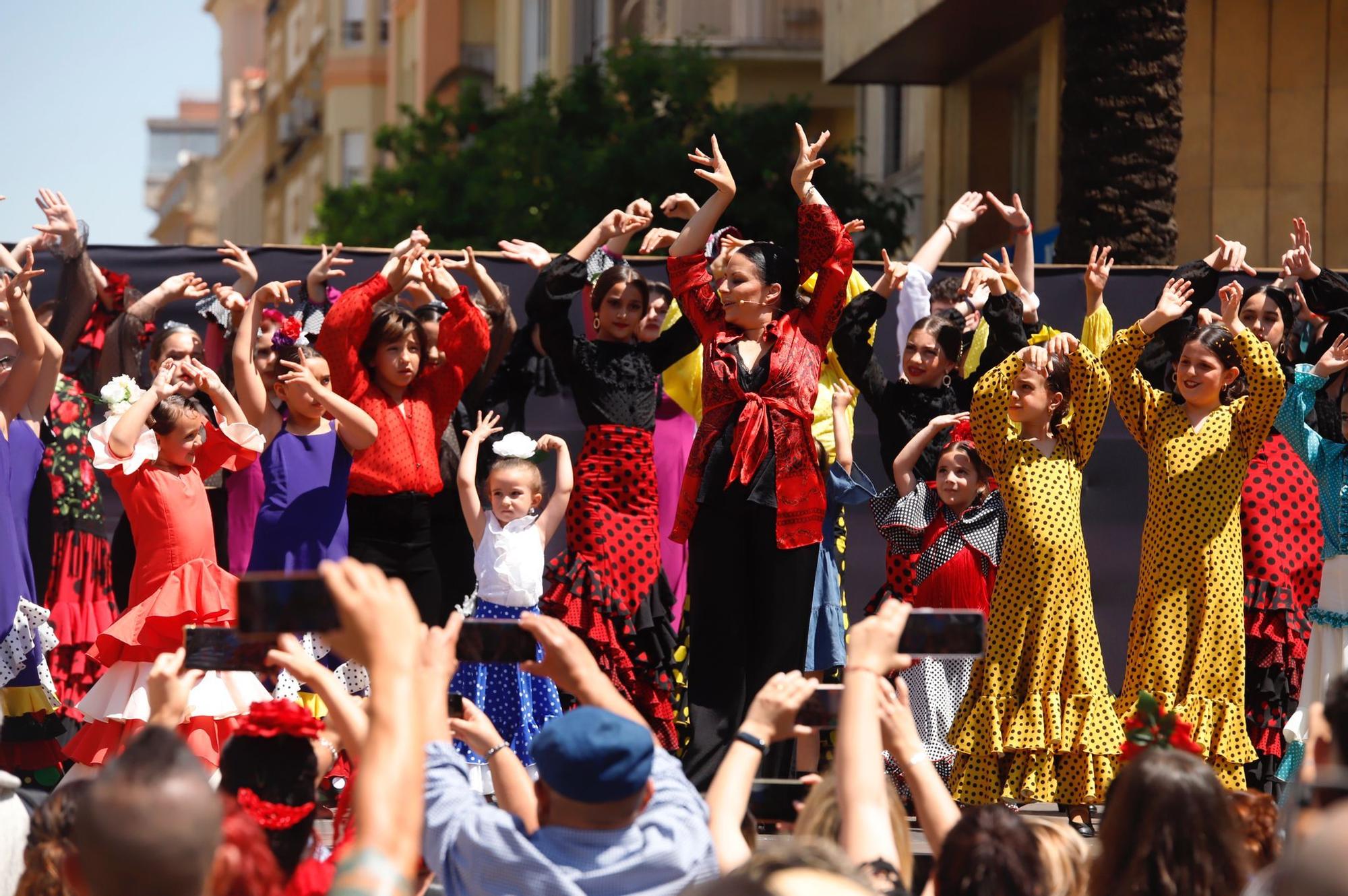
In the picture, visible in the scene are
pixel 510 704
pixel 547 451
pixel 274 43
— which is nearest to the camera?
pixel 510 704

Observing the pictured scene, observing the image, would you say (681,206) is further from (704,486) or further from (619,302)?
(704,486)

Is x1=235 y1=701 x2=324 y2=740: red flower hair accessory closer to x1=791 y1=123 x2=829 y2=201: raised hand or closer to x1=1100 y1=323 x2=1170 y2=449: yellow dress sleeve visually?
x1=791 y1=123 x2=829 y2=201: raised hand

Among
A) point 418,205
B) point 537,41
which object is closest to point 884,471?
point 418,205

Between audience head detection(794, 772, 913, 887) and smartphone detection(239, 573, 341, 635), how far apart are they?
1073 mm

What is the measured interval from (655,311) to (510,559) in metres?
1.17

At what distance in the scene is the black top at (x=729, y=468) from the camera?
5.84m

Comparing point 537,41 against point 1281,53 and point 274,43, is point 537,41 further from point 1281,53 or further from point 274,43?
point 274,43

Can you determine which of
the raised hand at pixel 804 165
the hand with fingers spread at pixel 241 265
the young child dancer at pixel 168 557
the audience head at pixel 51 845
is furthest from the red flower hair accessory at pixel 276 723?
the hand with fingers spread at pixel 241 265

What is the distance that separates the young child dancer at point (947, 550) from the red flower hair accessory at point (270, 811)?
133 inches

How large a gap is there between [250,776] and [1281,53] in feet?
38.1

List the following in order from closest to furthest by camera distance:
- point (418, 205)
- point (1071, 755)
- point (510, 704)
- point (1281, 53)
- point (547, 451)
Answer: point (1071, 755), point (510, 704), point (547, 451), point (1281, 53), point (418, 205)

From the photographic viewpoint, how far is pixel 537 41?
32.0 meters

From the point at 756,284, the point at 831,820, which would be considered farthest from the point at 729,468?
the point at 831,820

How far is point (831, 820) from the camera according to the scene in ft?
11.8
